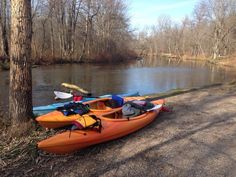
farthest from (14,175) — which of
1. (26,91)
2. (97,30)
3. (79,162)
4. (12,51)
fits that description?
(97,30)

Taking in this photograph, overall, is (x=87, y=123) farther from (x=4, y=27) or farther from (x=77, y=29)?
(x=77, y=29)

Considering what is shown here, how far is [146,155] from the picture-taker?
13.0ft

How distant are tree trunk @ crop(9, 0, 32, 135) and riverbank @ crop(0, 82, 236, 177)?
0.36 meters

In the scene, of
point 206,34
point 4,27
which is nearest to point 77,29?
point 4,27

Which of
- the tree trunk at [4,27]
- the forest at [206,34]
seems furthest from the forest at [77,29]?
the forest at [206,34]

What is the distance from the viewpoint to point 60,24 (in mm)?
30250

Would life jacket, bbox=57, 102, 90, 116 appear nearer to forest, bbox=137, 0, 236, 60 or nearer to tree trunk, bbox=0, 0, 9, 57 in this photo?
tree trunk, bbox=0, 0, 9, 57

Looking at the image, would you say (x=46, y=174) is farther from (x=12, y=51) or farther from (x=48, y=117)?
(x=12, y=51)

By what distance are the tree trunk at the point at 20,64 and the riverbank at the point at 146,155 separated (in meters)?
0.36

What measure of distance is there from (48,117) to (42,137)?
0.60 meters

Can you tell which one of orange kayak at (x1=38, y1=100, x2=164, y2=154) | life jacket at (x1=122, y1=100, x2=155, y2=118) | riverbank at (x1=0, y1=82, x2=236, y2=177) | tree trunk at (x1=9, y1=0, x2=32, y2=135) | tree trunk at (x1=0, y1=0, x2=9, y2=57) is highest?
tree trunk at (x1=0, y1=0, x2=9, y2=57)

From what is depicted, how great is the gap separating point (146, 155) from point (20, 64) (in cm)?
242

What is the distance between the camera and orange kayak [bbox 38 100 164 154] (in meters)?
3.76

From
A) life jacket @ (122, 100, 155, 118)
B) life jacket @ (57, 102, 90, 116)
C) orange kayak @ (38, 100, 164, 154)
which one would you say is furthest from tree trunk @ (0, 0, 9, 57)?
orange kayak @ (38, 100, 164, 154)
